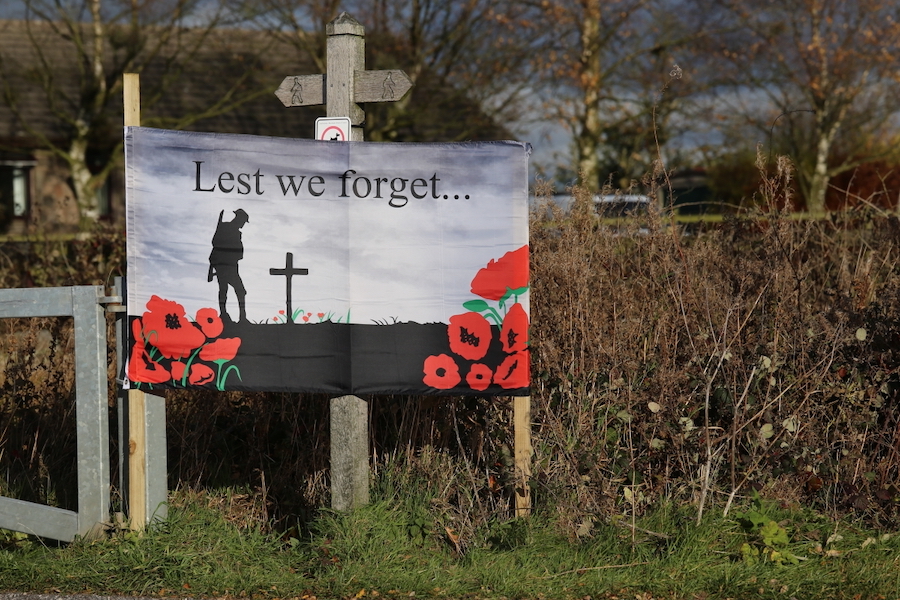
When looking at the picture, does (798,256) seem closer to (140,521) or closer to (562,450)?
(562,450)

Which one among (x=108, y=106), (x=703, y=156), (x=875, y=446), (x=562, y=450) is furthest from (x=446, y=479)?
(x=703, y=156)

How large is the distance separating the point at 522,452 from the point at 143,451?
5.99 feet

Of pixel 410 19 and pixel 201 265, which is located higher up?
pixel 410 19

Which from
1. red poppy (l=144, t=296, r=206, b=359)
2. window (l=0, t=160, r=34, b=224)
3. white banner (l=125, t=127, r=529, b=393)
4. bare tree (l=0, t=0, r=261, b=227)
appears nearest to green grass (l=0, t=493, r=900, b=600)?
white banner (l=125, t=127, r=529, b=393)

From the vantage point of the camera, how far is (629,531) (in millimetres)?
4418

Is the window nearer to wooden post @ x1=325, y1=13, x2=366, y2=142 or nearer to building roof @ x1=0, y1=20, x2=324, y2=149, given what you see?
building roof @ x1=0, y1=20, x2=324, y2=149

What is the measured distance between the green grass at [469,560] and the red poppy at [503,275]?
112 cm

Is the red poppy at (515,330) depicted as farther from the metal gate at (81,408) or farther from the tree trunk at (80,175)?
the tree trunk at (80,175)

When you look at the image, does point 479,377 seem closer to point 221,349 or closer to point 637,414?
point 637,414

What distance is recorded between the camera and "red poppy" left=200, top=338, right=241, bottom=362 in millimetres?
4453

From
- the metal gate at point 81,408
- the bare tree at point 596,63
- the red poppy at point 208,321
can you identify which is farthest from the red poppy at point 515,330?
the bare tree at point 596,63

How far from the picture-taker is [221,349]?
175 inches

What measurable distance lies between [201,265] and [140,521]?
4.15 ft

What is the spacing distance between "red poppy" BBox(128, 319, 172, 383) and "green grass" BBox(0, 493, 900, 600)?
716mm
